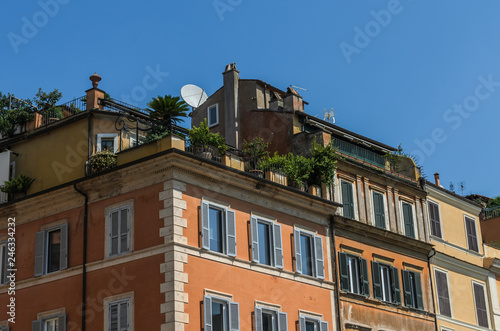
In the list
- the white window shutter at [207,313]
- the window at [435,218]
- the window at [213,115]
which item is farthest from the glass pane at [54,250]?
the window at [435,218]

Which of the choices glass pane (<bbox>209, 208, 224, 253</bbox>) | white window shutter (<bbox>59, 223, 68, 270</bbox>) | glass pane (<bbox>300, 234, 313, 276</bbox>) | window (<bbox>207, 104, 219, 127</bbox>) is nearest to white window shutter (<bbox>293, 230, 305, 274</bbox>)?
glass pane (<bbox>300, 234, 313, 276</bbox>)

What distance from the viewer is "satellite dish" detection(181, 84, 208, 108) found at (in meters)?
39.2

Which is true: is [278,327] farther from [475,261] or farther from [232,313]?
[475,261]

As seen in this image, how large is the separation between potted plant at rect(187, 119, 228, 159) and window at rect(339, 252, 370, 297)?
6947 millimetres

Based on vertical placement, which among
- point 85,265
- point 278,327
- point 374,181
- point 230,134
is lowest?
point 278,327

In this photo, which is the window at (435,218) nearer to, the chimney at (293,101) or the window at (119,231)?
the chimney at (293,101)

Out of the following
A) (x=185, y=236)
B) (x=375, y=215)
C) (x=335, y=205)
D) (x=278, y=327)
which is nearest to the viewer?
(x=185, y=236)

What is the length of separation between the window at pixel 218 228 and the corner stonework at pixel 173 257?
0.96 metres

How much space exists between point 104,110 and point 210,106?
33.3ft

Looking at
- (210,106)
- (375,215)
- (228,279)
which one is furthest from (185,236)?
(210,106)

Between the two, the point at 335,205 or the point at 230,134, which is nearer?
the point at 335,205

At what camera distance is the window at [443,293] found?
127 ft

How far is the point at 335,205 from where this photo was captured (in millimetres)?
34438

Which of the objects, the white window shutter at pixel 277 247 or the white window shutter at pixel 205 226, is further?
the white window shutter at pixel 277 247
